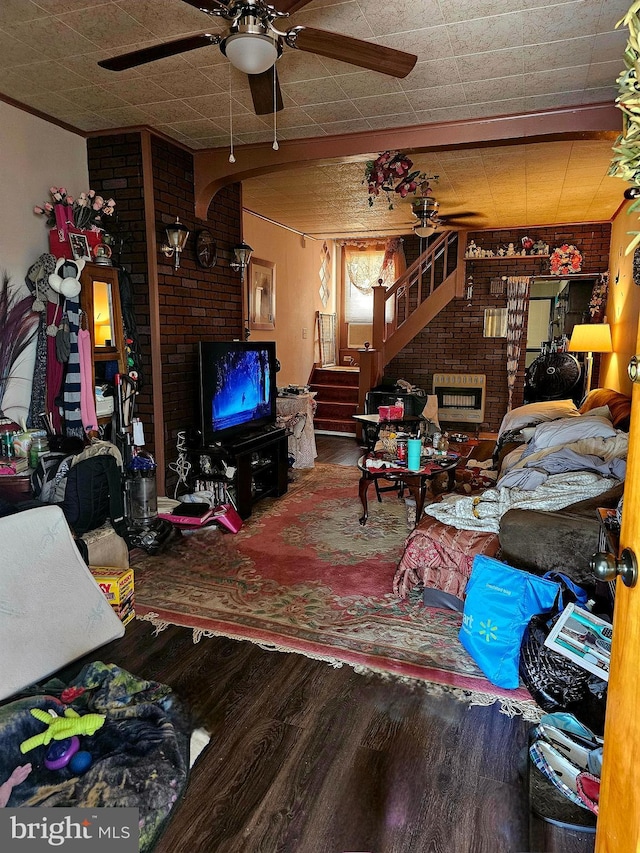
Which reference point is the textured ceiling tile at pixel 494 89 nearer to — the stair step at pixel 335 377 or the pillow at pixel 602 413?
the pillow at pixel 602 413

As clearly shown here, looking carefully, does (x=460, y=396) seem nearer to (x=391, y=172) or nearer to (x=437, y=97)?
(x=391, y=172)

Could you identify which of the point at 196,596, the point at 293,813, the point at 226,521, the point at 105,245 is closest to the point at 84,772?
the point at 293,813

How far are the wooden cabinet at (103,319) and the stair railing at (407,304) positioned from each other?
393 centimetres

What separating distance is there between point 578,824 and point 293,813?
80cm

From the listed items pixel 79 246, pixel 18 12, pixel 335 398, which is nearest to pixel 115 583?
pixel 79 246

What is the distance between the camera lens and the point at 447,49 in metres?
2.66

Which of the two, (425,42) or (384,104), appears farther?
(384,104)

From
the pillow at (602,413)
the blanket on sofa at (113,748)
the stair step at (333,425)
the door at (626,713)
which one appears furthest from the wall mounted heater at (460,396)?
the door at (626,713)

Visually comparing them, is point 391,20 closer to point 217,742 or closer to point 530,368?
point 217,742

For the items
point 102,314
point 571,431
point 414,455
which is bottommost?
point 414,455

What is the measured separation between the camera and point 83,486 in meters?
2.94

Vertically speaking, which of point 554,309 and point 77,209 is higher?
point 77,209

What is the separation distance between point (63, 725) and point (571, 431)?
3177mm

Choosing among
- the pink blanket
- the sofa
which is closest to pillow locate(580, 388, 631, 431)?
the sofa
